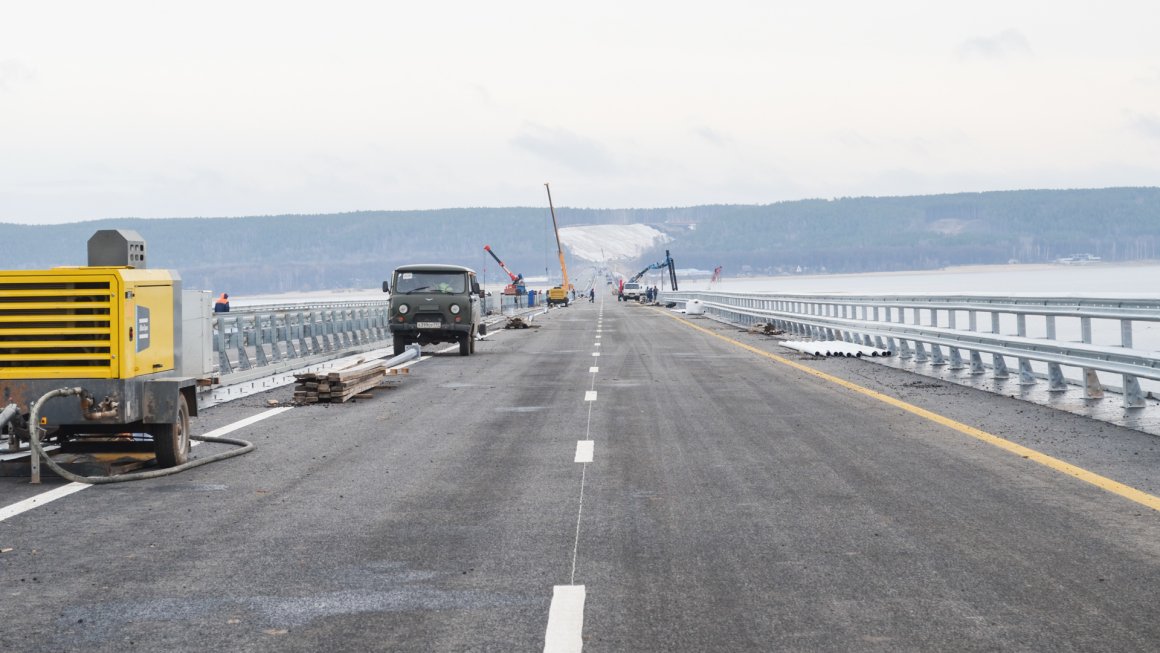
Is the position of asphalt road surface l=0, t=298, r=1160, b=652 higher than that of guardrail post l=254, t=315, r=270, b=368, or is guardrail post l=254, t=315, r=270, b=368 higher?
guardrail post l=254, t=315, r=270, b=368

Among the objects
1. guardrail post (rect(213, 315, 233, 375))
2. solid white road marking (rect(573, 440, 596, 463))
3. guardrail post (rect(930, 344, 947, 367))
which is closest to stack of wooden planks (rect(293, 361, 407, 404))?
guardrail post (rect(213, 315, 233, 375))

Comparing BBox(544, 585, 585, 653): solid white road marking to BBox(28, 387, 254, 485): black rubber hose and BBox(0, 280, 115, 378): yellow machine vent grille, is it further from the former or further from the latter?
BBox(0, 280, 115, 378): yellow machine vent grille

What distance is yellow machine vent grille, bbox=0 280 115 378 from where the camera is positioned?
33.9ft

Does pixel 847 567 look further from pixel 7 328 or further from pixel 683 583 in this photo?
pixel 7 328

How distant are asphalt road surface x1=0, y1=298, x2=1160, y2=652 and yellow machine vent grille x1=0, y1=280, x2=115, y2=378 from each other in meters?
0.97

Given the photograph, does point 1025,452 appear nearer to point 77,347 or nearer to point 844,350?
point 77,347

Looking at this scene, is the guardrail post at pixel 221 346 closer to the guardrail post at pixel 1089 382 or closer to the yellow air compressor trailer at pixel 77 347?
the yellow air compressor trailer at pixel 77 347

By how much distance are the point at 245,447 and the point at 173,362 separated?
123 cm

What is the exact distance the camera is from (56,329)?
10375 mm

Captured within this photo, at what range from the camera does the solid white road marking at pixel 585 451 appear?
11.5 metres

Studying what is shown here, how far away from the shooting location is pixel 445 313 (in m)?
30.5

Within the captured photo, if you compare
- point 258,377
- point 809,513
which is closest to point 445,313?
point 258,377

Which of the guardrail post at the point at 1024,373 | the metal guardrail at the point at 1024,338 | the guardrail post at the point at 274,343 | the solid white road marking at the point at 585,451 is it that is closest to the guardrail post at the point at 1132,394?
the metal guardrail at the point at 1024,338

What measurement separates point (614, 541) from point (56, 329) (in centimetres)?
519
